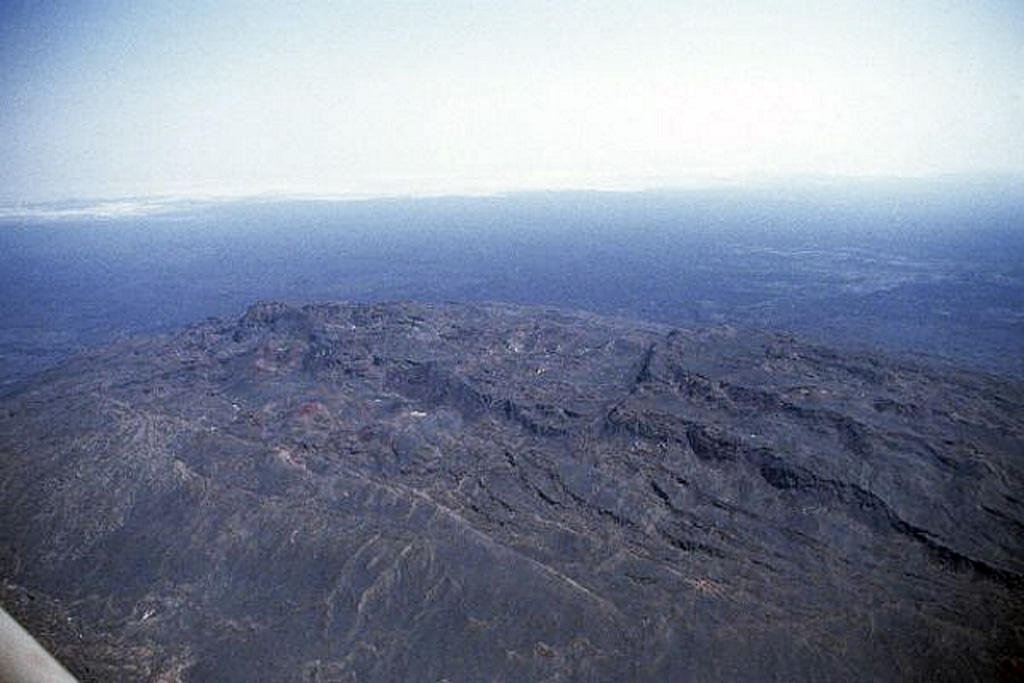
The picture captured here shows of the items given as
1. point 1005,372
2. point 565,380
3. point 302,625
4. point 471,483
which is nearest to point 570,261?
point 1005,372

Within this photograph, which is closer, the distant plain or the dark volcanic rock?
the dark volcanic rock

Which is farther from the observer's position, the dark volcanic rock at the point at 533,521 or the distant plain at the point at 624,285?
the distant plain at the point at 624,285

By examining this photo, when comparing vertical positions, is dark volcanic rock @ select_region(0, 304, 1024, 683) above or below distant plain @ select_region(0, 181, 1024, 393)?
above

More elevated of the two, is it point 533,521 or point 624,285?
point 533,521

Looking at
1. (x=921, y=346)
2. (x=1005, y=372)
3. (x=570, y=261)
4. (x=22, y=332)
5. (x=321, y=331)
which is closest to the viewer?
(x=321, y=331)

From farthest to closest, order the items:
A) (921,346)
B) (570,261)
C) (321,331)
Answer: (570,261)
(921,346)
(321,331)

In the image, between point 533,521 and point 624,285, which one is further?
Result: point 624,285

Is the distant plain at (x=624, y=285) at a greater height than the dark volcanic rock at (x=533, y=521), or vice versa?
the dark volcanic rock at (x=533, y=521)

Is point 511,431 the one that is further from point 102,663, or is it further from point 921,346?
point 921,346
